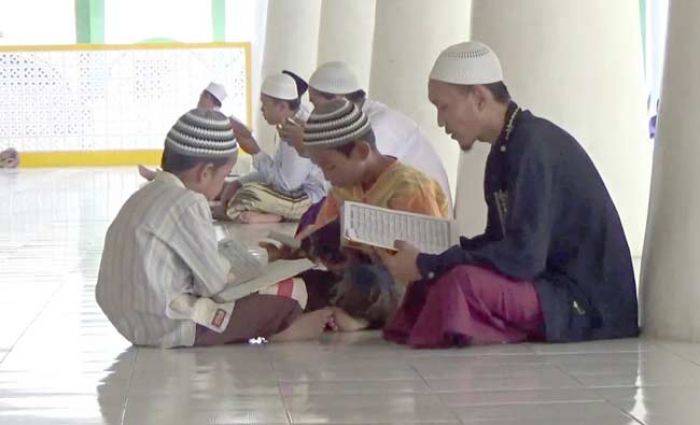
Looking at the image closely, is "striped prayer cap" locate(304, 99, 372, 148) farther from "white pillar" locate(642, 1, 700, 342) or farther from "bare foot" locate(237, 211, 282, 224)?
"bare foot" locate(237, 211, 282, 224)

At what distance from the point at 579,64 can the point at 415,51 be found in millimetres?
3045

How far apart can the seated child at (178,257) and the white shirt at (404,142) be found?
2.25 meters

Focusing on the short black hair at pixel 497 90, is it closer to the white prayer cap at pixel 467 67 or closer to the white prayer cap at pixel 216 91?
the white prayer cap at pixel 467 67

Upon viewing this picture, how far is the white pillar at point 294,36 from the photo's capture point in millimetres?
15828

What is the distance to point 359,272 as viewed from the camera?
5207mm

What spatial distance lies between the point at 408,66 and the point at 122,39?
14.5 m

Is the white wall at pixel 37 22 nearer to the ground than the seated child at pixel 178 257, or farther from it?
nearer to the ground

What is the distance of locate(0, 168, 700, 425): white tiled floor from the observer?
3844 millimetres

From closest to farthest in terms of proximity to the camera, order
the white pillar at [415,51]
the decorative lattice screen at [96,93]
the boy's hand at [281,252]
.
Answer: the boy's hand at [281,252], the white pillar at [415,51], the decorative lattice screen at [96,93]

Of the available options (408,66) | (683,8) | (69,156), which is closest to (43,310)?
(683,8)

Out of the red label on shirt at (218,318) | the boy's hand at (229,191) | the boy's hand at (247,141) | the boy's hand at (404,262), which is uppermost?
the boy's hand at (404,262)

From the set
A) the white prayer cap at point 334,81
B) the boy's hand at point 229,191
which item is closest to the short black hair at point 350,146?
the white prayer cap at point 334,81

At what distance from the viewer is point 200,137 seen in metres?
4.79

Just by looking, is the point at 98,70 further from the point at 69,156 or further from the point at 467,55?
the point at 467,55
